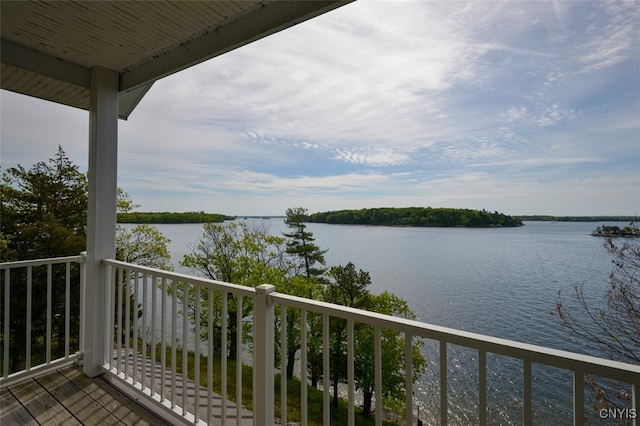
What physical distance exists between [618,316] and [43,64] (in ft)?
31.2

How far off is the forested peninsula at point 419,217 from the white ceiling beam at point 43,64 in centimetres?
1133

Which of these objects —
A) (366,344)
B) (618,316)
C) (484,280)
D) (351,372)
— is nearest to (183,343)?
(351,372)

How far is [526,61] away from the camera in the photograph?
36.0 feet

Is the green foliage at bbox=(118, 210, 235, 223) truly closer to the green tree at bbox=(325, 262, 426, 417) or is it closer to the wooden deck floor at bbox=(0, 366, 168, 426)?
the green tree at bbox=(325, 262, 426, 417)

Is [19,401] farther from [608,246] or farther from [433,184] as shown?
[433,184]

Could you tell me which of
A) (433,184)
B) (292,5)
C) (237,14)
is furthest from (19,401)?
(433,184)

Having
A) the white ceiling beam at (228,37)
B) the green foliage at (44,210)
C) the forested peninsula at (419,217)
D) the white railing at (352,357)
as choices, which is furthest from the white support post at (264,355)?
the forested peninsula at (419,217)

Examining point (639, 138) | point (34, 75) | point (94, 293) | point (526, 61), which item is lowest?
point (94, 293)

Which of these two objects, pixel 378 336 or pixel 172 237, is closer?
pixel 378 336

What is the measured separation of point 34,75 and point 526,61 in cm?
1307

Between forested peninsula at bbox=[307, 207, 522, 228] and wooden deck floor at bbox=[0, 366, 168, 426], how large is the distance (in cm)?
1113

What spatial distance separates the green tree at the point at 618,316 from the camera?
19.4ft

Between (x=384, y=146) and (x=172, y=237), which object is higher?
(x=384, y=146)

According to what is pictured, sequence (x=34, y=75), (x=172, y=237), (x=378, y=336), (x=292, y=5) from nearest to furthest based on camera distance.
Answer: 1. (x=378, y=336)
2. (x=292, y=5)
3. (x=34, y=75)
4. (x=172, y=237)
